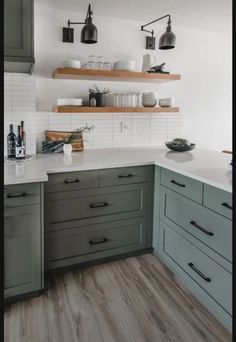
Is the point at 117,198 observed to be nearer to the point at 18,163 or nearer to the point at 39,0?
the point at 18,163

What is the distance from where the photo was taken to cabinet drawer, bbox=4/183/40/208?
179 cm

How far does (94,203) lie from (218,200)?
95cm

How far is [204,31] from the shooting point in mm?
3303

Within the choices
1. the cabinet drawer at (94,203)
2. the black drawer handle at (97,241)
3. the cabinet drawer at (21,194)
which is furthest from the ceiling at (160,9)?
the black drawer handle at (97,241)

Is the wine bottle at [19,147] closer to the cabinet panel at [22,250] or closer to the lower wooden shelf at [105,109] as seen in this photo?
the lower wooden shelf at [105,109]

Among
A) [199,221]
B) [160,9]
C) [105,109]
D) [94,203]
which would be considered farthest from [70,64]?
[199,221]

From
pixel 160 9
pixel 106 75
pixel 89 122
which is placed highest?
pixel 160 9

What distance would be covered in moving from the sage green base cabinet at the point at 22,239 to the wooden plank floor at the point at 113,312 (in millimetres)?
162

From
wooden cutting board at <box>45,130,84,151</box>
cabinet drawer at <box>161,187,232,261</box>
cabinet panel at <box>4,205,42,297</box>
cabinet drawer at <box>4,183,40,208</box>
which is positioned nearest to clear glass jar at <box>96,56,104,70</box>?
wooden cutting board at <box>45,130,84,151</box>

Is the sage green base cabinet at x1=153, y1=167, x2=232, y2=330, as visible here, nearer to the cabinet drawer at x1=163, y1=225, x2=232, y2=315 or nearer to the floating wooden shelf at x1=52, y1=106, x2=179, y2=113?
the cabinet drawer at x1=163, y1=225, x2=232, y2=315

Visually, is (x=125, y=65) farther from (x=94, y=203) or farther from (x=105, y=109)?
(x=94, y=203)

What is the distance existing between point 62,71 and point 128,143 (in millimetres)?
1005

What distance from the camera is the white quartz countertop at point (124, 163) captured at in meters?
1.84

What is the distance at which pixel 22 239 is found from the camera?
1867 mm
